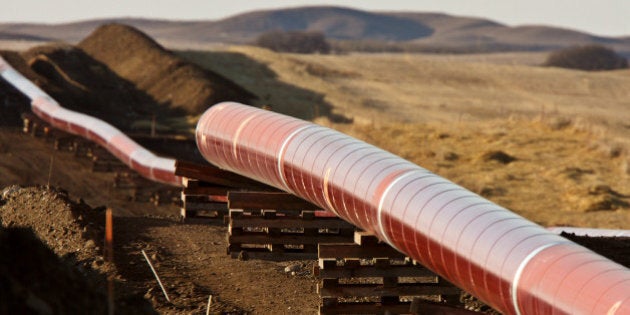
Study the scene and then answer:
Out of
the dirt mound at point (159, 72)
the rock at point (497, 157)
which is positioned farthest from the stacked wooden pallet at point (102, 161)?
the dirt mound at point (159, 72)

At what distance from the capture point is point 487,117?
2884 inches

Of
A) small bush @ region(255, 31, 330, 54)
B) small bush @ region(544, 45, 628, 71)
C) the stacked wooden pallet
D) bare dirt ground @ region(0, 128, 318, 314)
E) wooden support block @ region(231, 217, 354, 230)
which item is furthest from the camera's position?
small bush @ region(255, 31, 330, 54)

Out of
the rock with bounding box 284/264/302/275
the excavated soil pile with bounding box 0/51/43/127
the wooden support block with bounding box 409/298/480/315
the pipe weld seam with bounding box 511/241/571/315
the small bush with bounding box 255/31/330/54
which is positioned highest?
the pipe weld seam with bounding box 511/241/571/315

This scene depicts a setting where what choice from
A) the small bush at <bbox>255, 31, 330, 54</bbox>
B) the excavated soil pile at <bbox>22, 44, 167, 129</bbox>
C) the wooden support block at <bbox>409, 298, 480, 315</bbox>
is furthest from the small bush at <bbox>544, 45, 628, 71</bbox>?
the wooden support block at <bbox>409, 298, 480, 315</bbox>

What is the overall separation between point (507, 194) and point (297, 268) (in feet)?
63.7

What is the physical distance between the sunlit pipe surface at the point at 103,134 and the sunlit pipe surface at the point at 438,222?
1574 centimetres

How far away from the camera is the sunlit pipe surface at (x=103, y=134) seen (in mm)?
38625

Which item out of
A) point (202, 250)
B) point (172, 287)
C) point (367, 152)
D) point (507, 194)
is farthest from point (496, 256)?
point (507, 194)

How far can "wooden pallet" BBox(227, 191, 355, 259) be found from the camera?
70.2 ft

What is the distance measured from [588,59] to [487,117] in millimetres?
99597

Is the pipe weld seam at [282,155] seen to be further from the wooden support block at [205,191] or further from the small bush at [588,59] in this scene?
the small bush at [588,59]

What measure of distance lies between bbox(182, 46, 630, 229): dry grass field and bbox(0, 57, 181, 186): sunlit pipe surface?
1057 cm

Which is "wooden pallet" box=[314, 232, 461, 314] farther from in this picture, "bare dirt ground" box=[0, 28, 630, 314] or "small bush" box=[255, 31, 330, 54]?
"small bush" box=[255, 31, 330, 54]

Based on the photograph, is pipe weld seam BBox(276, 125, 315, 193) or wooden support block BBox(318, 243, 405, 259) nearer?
wooden support block BBox(318, 243, 405, 259)
